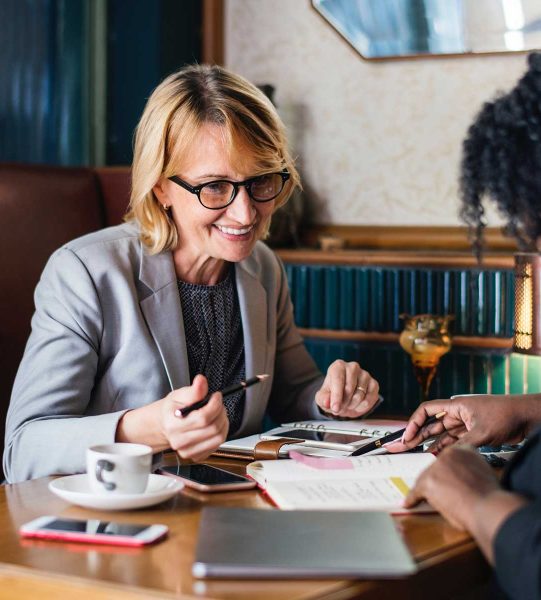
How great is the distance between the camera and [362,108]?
10.3 feet

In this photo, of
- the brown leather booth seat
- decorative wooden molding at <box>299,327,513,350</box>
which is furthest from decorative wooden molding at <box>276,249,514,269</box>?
the brown leather booth seat

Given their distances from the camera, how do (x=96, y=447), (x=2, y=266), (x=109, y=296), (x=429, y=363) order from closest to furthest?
(x=96, y=447) → (x=109, y=296) → (x=2, y=266) → (x=429, y=363)

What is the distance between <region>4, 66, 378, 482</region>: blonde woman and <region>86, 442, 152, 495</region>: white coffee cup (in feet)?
1.04

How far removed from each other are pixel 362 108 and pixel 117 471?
82.1 inches

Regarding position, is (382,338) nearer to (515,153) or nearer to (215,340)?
(215,340)

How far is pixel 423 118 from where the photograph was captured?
3037mm

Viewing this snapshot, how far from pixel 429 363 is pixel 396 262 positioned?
34 cm

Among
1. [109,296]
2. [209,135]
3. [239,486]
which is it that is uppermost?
[209,135]

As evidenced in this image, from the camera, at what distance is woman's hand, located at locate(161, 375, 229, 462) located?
142cm

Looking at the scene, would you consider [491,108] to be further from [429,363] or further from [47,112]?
[47,112]

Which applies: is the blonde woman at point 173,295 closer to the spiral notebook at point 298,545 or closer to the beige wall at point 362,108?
the spiral notebook at point 298,545

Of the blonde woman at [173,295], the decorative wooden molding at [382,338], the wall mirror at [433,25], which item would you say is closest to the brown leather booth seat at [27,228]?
the blonde woman at [173,295]

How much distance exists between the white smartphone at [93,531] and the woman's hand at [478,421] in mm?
575

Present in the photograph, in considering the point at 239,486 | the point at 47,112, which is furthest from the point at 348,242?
the point at 239,486
